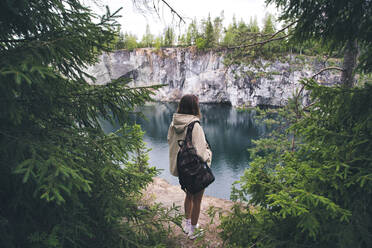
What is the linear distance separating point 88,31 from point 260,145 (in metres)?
4.20

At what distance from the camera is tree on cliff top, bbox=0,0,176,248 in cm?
111

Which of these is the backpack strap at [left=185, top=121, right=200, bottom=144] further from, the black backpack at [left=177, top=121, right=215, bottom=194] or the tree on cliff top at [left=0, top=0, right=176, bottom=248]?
the tree on cliff top at [left=0, top=0, right=176, bottom=248]

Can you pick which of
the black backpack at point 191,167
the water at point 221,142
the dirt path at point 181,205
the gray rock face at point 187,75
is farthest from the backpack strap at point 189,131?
the gray rock face at point 187,75

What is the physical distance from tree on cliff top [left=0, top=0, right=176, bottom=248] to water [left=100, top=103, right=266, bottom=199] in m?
4.07

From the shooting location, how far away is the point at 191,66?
36594mm

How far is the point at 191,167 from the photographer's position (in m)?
2.21

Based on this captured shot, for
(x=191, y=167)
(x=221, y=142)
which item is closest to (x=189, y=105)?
(x=191, y=167)

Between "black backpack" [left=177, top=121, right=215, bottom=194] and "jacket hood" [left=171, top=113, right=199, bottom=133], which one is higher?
"jacket hood" [left=171, top=113, right=199, bottom=133]

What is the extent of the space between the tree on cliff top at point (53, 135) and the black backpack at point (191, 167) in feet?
1.91

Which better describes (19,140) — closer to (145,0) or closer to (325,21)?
(145,0)

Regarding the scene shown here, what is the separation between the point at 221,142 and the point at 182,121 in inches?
661

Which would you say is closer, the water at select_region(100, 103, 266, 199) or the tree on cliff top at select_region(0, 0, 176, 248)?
the tree on cliff top at select_region(0, 0, 176, 248)

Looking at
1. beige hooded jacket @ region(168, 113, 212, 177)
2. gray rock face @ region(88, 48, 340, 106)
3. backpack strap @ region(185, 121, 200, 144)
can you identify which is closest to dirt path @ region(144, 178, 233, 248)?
beige hooded jacket @ region(168, 113, 212, 177)

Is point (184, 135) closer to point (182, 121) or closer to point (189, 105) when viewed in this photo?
point (182, 121)
